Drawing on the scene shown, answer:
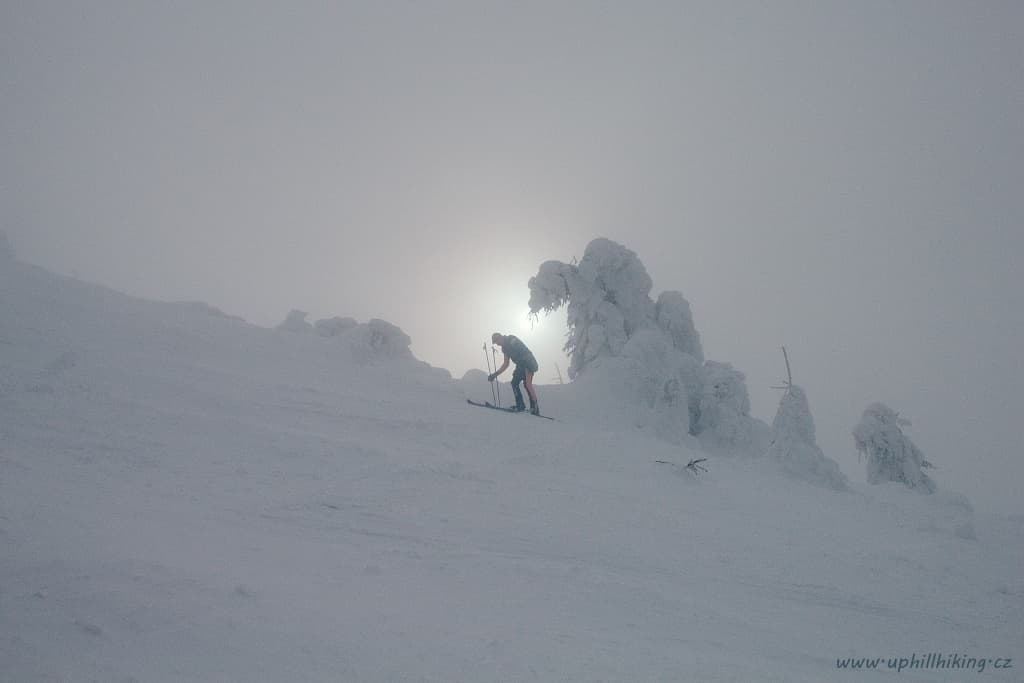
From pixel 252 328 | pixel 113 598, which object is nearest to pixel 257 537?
pixel 113 598

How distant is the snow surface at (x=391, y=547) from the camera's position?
3947 millimetres

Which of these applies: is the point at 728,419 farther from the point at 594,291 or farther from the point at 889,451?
the point at 594,291

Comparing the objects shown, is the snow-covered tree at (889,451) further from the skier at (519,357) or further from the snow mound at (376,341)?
the snow mound at (376,341)

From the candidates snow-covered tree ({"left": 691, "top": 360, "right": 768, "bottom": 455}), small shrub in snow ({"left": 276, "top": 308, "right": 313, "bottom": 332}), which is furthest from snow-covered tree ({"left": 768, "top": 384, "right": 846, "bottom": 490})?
small shrub in snow ({"left": 276, "top": 308, "right": 313, "bottom": 332})

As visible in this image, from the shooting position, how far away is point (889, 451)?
21.4 m

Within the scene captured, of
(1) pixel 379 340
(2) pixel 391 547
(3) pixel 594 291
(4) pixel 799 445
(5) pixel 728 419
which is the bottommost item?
(2) pixel 391 547

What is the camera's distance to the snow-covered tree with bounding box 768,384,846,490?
17.1 metres

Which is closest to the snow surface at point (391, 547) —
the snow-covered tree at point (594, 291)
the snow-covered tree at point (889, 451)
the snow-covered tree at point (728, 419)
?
the snow-covered tree at point (728, 419)

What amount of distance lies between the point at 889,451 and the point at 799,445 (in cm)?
648

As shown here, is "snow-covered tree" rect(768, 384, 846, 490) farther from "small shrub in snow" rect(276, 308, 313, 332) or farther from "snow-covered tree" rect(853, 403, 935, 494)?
"small shrub in snow" rect(276, 308, 313, 332)

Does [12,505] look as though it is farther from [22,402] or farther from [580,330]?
[580,330]

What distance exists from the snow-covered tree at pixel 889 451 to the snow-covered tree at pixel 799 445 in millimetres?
4339

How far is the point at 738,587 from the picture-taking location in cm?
654

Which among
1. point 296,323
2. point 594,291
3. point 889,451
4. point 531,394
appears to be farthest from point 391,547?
point 889,451
